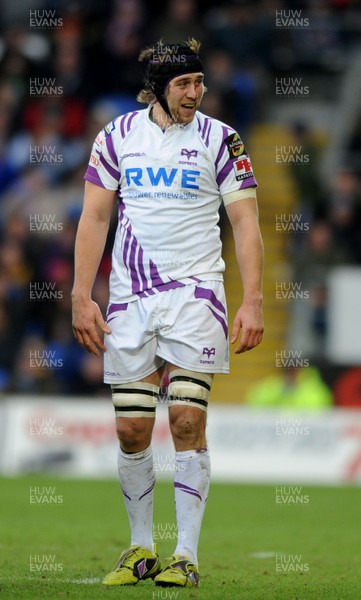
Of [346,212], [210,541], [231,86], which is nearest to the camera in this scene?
[210,541]

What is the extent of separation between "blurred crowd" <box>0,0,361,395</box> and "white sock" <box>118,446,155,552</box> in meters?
9.69

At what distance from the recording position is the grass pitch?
645cm

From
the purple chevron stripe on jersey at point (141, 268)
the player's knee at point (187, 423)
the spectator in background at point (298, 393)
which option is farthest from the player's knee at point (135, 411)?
the spectator in background at point (298, 393)

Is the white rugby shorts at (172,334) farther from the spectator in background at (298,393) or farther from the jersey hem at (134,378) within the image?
the spectator in background at (298,393)

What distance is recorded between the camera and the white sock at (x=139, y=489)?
684 centimetres

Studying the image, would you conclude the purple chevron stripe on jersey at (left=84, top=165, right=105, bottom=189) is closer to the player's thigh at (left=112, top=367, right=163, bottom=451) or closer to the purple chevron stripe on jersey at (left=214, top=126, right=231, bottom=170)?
the purple chevron stripe on jersey at (left=214, top=126, right=231, bottom=170)

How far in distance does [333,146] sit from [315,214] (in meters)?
2.70

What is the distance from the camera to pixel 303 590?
653 cm

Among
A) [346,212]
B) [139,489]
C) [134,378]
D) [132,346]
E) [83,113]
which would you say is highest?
[83,113]

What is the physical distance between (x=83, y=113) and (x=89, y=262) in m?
12.8

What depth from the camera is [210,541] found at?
9477 millimetres

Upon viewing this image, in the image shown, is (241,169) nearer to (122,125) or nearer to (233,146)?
(233,146)

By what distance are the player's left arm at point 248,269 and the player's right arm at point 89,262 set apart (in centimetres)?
66

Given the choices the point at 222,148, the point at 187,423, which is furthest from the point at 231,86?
the point at 187,423
